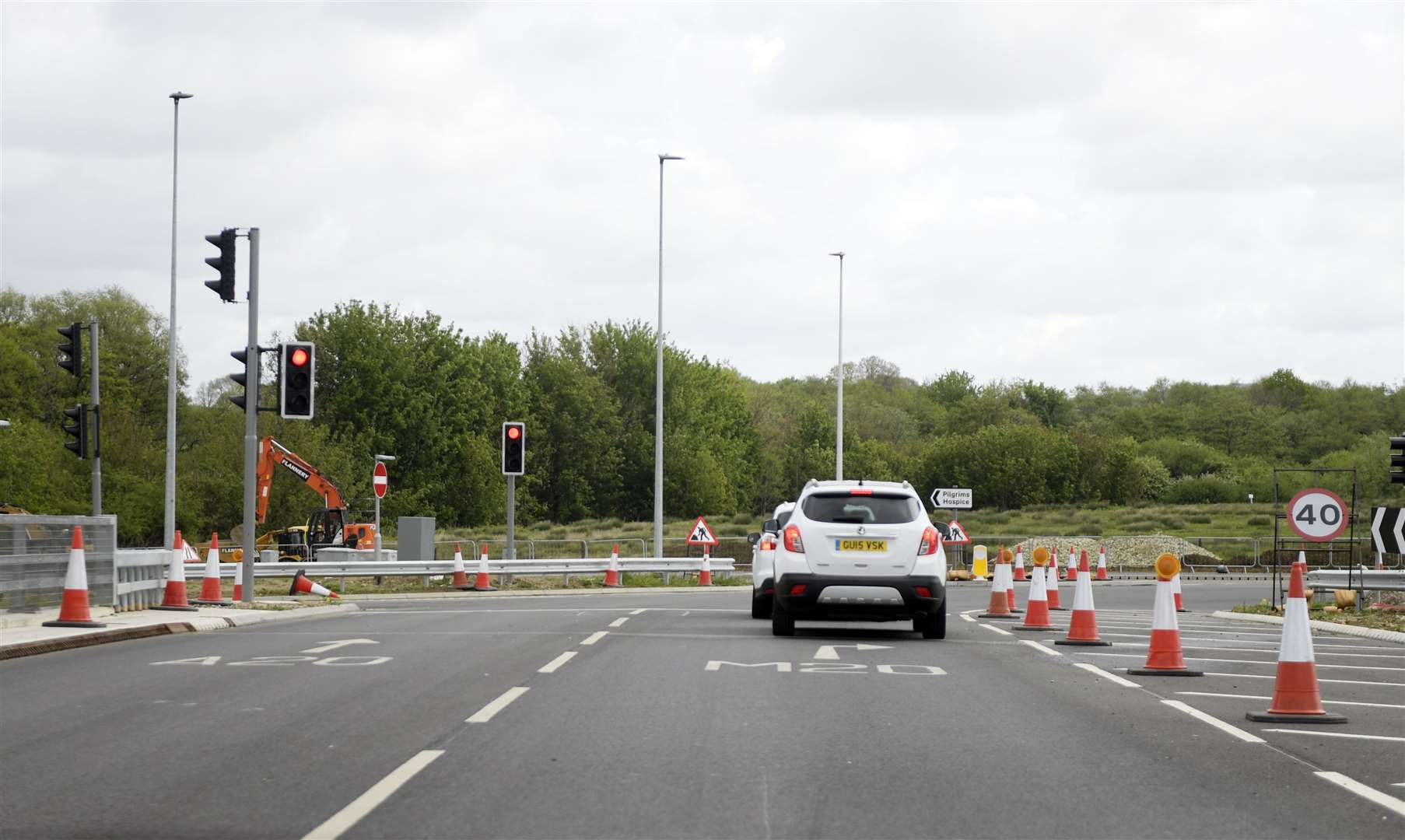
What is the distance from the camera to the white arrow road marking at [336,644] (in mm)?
15375

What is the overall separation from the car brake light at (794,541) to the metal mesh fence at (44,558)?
7700 mm

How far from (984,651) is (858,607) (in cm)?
163

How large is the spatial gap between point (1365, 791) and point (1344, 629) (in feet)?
47.9

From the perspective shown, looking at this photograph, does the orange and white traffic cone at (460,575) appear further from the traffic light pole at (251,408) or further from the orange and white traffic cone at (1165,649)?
the orange and white traffic cone at (1165,649)

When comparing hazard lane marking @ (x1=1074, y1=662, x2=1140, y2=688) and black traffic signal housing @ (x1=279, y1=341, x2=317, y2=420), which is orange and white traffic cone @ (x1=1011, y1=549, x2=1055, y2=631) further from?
black traffic signal housing @ (x1=279, y1=341, x2=317, y2=420)

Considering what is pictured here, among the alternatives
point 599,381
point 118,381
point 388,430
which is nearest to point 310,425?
point 388,430

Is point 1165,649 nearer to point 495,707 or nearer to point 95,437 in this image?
point 495,707

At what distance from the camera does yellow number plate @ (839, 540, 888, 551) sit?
56.3ft

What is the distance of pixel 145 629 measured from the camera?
17.4 metres

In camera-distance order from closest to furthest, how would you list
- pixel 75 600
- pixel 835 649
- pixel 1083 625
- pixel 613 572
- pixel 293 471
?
pixel 835 649, pixel 75 600, pixel 1083 625, pixel 613 572, pixel 293 471

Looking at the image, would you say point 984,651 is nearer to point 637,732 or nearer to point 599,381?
point 637,732

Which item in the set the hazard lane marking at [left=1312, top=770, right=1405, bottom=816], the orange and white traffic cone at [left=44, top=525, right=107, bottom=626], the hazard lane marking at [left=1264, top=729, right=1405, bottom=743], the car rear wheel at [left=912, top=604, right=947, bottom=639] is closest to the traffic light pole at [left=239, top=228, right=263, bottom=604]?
the orange and white traffic cone at [left=44, top=525, right=107, bottom=626]

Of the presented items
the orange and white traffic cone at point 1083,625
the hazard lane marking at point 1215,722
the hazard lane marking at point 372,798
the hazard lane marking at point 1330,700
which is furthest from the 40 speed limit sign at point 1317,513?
the hazard lane marking at point 372,798

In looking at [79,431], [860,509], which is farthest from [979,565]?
[860,509]
